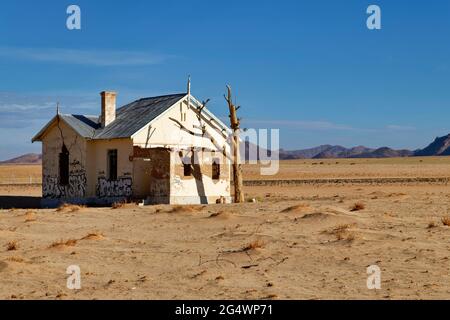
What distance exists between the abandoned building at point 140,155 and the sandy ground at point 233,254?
5.55 meters

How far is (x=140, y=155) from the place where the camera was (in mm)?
28172

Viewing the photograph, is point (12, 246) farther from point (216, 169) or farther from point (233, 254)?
point (216, 169)

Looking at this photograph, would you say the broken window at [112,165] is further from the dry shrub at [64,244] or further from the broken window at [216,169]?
the dry shrub at [64,244]

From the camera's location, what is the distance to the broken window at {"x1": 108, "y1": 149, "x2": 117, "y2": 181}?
29.1 metres

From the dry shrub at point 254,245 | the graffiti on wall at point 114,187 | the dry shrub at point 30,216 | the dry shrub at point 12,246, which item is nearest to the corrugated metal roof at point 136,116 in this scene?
the graffiti on wall at point 114,187

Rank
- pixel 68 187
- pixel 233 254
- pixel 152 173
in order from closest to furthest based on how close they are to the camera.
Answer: pixel 233 254 < pixel 152 173 < pixel 68 187

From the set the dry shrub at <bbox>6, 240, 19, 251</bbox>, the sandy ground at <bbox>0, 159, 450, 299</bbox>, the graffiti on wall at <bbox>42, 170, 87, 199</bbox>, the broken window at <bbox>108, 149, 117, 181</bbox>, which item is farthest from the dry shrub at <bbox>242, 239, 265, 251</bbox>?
the graffiti on wall at <bbox>42, 170, 87, 199</bbox>

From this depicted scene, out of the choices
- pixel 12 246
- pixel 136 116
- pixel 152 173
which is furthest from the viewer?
pixel 136 116

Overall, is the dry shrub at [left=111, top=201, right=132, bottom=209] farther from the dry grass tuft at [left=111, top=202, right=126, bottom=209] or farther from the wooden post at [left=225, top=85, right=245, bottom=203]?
the wooden post at [left=225, top=85, right=245, bottom=203]

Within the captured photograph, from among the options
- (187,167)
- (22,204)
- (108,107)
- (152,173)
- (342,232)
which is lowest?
(22,204)

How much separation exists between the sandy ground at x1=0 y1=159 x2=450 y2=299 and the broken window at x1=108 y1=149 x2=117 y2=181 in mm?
6623

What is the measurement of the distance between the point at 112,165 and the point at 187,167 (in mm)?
3431

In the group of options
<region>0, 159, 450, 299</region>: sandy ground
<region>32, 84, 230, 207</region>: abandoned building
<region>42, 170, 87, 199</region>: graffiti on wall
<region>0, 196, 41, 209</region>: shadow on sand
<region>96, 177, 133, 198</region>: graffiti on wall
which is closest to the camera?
<region>0, 159, 450, 299</region>: sandy ground

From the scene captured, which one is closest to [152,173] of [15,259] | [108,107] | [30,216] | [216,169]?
[216,169]
